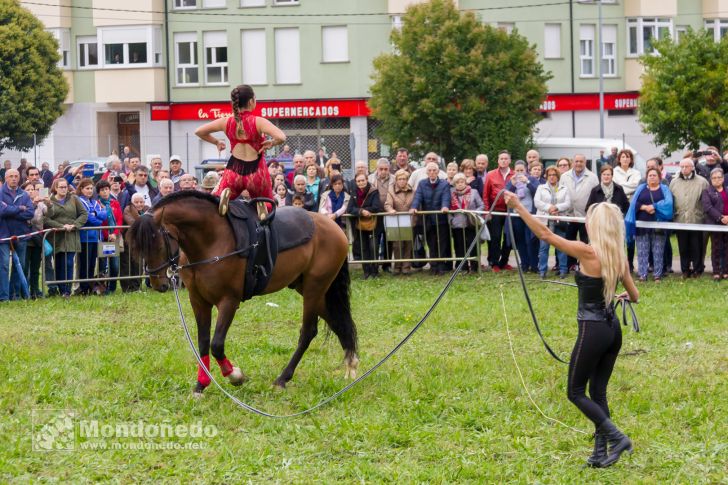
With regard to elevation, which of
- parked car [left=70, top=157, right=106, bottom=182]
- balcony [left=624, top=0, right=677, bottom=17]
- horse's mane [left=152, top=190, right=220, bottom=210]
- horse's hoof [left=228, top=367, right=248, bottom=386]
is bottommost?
horse's hoof [left=228, top=367, right=248, bottom=386]

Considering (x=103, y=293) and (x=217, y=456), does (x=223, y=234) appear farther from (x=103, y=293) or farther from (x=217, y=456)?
(x=103, y=293)

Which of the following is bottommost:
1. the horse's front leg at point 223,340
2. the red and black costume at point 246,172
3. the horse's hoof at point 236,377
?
the horse's hoof at point 236,377

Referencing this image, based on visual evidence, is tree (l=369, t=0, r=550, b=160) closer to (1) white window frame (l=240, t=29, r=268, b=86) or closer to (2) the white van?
(2) the white van

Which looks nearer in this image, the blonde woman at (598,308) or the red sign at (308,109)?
the blonde woman at (598,308)

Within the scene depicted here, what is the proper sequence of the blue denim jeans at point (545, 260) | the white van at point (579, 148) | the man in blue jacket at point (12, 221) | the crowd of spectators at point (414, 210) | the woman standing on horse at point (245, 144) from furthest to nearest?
the white van at point (579, 148) < the blue denim jeans at point (545, 260) < the crowd of spectators at point (414, 210) < the man in blue jacket at point (12, 221) < the woman standing on horse at point (245, 144)

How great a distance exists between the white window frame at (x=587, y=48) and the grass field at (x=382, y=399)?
3230cm

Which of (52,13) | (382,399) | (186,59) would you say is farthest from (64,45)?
(382,399)

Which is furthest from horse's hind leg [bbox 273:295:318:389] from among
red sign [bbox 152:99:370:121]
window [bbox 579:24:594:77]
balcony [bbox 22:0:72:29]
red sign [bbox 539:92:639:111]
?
balcony [bbox 22:0:72:29]

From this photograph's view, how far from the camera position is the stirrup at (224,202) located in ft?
32.2

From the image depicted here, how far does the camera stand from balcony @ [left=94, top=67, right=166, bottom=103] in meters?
46.3

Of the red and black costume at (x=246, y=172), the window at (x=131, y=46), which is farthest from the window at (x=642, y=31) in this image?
the red and black costume at (x=246, y=172)

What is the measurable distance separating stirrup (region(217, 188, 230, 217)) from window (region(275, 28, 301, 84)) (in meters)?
35.9

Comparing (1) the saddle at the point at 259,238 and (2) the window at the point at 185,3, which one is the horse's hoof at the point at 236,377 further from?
(2) the window at the point at 185,3

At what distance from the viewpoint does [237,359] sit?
1154 centimetres
